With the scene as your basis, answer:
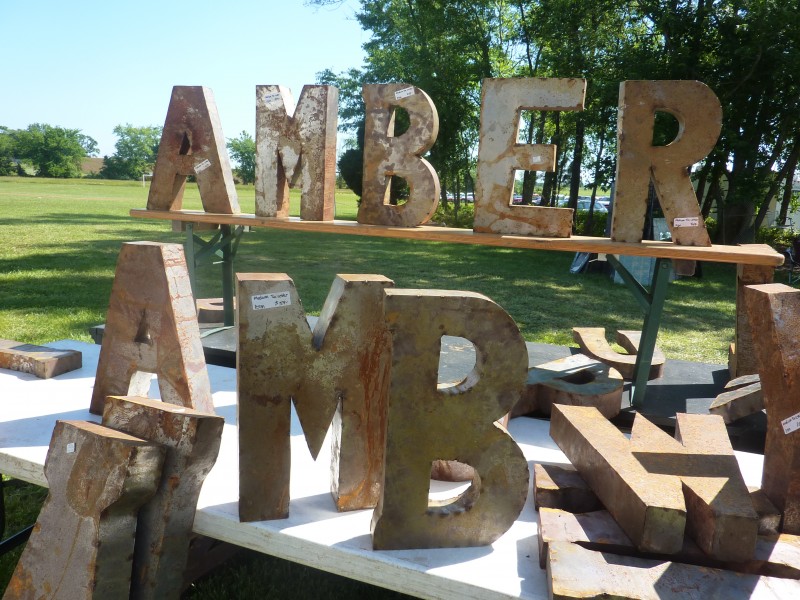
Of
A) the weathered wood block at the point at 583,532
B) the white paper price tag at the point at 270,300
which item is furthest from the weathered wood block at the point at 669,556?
the white paper price tag at the point at 270,300

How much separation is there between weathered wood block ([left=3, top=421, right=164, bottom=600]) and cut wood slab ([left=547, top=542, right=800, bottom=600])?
3.33 ft

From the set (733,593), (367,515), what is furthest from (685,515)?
(367,515)

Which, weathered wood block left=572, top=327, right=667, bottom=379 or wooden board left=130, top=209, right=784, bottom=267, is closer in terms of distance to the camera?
wooden board left=130, top=209, right=784, bottom=267

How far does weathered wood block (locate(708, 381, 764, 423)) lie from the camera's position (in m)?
2.69

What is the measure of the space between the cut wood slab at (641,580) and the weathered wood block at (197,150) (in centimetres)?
291

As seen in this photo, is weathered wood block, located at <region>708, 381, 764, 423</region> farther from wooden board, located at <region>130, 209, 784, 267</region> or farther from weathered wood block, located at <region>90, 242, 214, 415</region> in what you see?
weathered wood block, located at <region>90, 242, 214, 415</region>

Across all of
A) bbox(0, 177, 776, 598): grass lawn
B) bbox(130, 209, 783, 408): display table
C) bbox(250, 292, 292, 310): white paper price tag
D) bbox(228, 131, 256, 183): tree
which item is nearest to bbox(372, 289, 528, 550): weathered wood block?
bbox(250, 292, 292, 310): white paper price tag

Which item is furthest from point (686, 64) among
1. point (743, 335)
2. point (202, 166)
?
point (202, 166)

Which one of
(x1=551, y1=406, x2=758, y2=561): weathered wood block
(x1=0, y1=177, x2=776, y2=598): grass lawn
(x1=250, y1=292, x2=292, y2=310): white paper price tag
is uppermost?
(x1=250, y1=292, x2=292, y2=310): white paper price tag

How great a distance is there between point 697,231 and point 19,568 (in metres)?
2.83

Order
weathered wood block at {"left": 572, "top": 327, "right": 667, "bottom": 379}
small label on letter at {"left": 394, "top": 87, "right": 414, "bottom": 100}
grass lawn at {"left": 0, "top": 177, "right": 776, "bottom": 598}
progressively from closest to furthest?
grass lawn at {"left": 0, "top": 177, "right": 776, "bottom": 598} < small label on letter at {"left": 394, "top": 87, "right": 414, "bottom": 100} < weathered wood block at {"left": 572, "top": 327, "right": 667, "bottom": 379}

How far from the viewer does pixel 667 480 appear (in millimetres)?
1756

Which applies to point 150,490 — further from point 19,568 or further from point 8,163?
point 8,163

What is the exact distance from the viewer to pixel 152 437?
1731 millimetres
